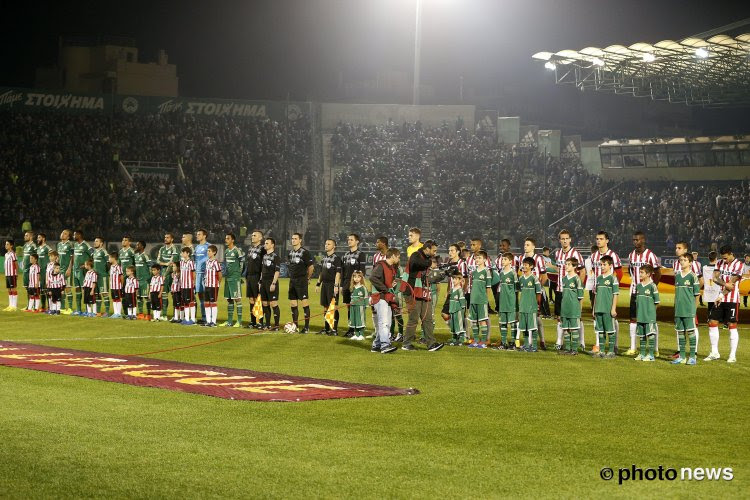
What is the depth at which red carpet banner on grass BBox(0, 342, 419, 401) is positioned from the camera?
444 inches

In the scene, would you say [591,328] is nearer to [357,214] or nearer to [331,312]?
[331,312]

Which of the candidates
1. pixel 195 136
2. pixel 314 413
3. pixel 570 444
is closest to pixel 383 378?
pixel 314 413

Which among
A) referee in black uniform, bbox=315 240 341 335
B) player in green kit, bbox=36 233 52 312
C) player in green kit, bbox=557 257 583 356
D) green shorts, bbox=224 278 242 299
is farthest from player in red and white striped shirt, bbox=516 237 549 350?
player in green kit, bbox=36 233 52 312

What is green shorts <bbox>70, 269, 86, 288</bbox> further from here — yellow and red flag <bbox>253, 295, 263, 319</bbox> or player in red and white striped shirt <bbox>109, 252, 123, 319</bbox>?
yellow and red flag <bbox>253, 295, 263, 319</bbox>

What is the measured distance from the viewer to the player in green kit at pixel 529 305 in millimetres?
17234

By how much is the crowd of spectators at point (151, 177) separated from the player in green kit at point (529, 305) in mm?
26943

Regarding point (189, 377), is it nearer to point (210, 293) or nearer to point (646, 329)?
point (646, 329)

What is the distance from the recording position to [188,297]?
22.3 m

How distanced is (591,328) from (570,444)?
14.9m

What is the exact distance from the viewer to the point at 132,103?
51.0 metres

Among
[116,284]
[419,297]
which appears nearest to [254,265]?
[116,284]

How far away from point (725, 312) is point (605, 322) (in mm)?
3120

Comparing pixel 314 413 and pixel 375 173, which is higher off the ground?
pixel 375 173

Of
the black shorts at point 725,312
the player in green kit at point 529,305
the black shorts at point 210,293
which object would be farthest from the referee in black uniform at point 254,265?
the black shorts at point 725,312
